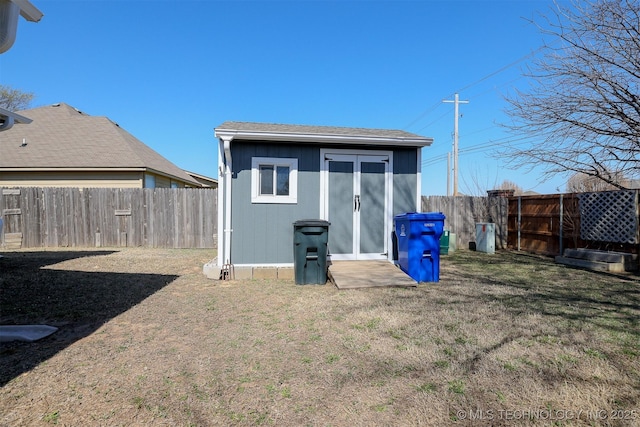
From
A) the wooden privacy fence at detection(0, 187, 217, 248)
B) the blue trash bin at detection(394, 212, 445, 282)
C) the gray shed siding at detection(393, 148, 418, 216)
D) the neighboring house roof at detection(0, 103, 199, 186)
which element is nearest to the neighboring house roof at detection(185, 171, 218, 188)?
the neighboring house roof at detection(0, 103, 199, 186)

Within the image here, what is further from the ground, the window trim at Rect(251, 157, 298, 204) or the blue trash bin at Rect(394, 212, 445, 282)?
the window trim at Rect(251, 157, 298, 204)

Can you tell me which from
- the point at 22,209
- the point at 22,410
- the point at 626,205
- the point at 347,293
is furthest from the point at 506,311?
the point at 22,209

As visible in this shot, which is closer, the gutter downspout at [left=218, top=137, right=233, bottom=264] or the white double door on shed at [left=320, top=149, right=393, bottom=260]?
the gutter downspout at [left=218, top=137, right=233, bottom=264]

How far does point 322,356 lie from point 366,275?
2896mm

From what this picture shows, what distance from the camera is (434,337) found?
135 inches

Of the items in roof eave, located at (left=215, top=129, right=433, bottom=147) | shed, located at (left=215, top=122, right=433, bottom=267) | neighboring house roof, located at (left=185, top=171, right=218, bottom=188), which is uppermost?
neighboring house roof, located at (left=185, top=171, right=218, bottom=188)

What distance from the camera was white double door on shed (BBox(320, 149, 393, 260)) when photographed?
678cm

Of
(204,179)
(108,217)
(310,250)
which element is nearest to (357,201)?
(310,250)

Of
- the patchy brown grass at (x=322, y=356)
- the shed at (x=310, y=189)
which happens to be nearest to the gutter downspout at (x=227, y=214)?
the shed at (x=310, y=189)

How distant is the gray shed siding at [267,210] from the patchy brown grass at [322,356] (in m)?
1.02

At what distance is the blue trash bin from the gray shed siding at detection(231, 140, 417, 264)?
188 cm

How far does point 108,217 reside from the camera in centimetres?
1095

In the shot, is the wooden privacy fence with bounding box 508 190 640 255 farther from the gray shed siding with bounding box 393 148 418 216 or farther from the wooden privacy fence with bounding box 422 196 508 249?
the gray shed siding with bounding box 393 148 418 216

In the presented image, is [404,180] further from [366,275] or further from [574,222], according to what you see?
[574,222]
